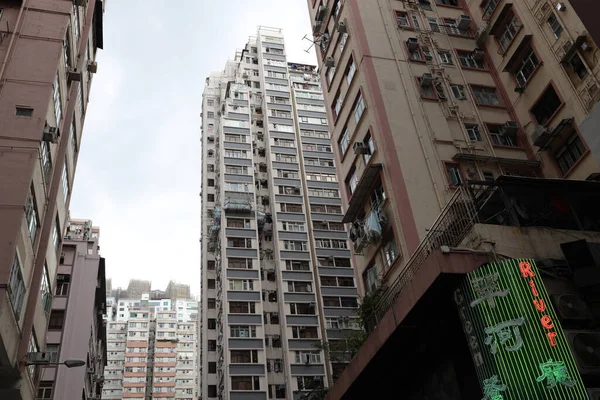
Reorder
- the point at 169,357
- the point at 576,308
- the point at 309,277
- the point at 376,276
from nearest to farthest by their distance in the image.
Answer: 1. the point at 576,308
2. the point at 376,276
3. the point at 309,277
4. the point at 169,357

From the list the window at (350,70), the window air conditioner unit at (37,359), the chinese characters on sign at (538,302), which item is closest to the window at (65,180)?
the window air conditioner unit at (37,359)

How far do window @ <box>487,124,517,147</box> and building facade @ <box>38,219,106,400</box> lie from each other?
80.5ft

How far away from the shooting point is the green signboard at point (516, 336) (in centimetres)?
1149

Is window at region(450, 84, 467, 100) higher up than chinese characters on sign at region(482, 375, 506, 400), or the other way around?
window at region(450, 84, 467, 100)

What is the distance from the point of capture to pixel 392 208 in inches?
811

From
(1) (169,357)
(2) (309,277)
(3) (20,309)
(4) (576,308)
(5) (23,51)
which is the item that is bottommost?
(4) (576,308)

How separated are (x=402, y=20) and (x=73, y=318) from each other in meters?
25.7

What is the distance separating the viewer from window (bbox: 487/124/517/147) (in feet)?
76.9

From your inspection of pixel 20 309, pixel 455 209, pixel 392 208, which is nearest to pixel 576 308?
pixel 455 209

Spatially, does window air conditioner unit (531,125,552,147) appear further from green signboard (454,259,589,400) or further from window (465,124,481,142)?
green signboard (454,259,589,400)

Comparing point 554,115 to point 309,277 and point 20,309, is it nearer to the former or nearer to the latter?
point 20,309

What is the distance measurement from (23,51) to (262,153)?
44.4 meters

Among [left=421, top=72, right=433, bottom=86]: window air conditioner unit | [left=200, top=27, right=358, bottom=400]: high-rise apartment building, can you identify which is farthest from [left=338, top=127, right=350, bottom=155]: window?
[left=200, top=27, right=358, bottom=400]: high-rise apartment building

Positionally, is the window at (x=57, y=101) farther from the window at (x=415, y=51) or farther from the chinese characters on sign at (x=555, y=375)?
the chinese characters on sign at (x=555, y=375)
